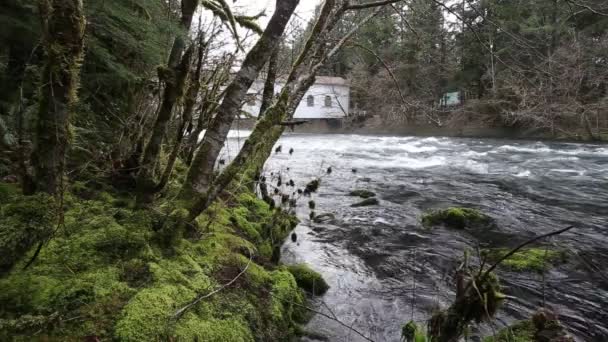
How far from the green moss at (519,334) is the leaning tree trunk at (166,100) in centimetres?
308

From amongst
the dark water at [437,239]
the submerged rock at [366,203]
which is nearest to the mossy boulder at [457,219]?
the dark water at [437,239]

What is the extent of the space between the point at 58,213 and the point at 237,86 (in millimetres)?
1615

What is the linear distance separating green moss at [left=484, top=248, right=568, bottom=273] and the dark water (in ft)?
0.46

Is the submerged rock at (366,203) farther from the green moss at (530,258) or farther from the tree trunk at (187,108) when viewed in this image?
the tree trunk at (187,108)

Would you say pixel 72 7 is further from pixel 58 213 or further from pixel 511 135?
pixel 511 135

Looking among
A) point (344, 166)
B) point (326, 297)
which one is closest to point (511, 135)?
point (344, 166)

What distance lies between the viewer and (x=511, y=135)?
79.2 ft

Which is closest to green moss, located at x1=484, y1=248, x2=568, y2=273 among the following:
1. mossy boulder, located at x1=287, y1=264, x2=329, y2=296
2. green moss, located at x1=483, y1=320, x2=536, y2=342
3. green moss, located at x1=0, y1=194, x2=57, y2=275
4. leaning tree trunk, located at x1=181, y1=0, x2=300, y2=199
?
green moss, located at x1=483, y1=320, x2=536, y2=342

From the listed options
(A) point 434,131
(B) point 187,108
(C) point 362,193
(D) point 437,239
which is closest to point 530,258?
(D) point 437,239

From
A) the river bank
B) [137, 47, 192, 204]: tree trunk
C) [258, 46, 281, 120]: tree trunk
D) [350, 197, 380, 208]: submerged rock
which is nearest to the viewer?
[137, 47, 192, 204]: tree trunk

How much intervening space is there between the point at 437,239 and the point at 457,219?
0.92 m

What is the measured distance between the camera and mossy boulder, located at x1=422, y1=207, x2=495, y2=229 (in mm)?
6719

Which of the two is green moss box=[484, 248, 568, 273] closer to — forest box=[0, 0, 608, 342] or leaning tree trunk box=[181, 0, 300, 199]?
forest box=[0, 0, 608, 342]

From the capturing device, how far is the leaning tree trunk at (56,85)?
6.23 feet
